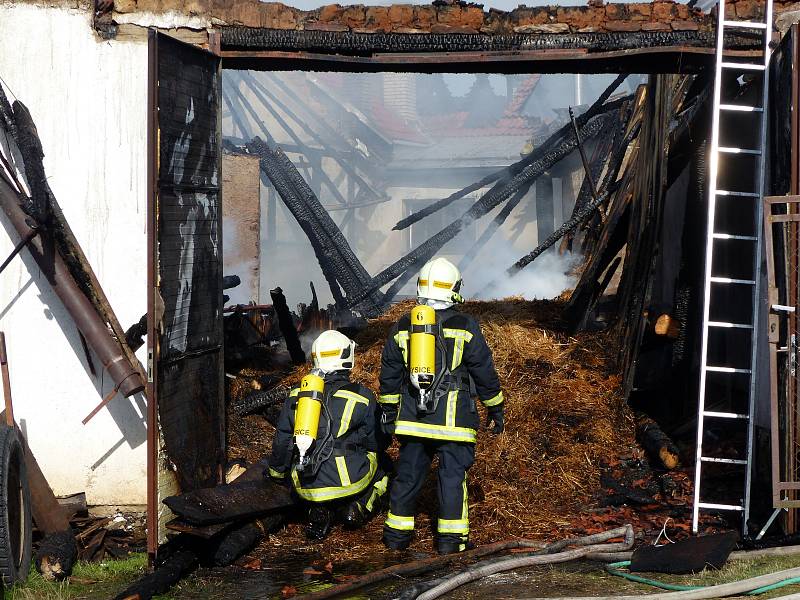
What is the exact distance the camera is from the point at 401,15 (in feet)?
23.7

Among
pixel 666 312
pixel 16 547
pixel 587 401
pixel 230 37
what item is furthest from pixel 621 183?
pixel 16 547

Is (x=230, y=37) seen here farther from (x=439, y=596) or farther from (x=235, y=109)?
(x=235, y=109)

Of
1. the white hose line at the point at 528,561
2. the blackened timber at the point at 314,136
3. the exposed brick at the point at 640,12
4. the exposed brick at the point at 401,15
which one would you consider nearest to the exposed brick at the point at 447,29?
the exposed brick at the point at 401,15

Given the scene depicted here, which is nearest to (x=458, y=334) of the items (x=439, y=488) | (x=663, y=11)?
(x=439, y=488)

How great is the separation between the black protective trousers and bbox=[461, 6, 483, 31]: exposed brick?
3.31 metres

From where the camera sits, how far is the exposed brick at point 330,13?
23.8ft

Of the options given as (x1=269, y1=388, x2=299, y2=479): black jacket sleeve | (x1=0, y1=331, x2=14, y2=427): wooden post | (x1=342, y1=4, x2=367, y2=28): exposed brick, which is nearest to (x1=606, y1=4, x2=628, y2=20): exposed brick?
(x1=342, y1=4, x2=367, y2=28): exposed brick

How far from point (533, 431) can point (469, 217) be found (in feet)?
19.4

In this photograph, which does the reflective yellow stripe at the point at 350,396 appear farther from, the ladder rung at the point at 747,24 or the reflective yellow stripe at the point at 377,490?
the ladder rung at the point at 747,24

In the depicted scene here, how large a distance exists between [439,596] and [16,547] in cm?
269

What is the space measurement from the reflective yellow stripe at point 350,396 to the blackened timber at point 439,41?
2.73 meters

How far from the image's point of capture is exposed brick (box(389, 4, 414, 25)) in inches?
284

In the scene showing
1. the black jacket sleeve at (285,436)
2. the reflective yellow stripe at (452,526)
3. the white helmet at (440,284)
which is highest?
the white helmet at (440,284)

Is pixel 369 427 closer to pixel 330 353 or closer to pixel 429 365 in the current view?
pixel 330 353
